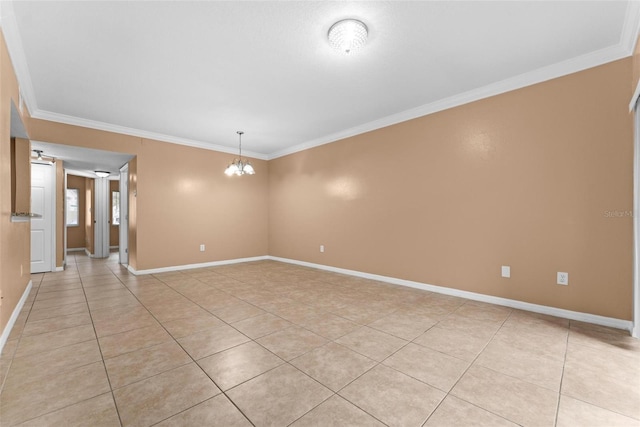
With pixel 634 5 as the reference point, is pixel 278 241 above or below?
below

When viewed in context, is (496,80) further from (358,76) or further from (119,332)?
(119,332)

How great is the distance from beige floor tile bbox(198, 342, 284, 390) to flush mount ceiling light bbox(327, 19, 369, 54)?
2.65m

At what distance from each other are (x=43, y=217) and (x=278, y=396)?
593 cm

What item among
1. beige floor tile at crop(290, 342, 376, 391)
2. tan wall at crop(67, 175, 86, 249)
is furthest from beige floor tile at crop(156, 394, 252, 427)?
tan wall at crop(67, 175, 86, 249)

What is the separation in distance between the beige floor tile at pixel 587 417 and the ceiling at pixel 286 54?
2744 mm

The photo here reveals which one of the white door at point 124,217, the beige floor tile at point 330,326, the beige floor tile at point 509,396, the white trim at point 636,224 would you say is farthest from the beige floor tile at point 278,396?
the white door at point 124,217

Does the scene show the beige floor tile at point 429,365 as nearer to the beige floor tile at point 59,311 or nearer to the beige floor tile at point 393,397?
the beige floor tile at point 393,397

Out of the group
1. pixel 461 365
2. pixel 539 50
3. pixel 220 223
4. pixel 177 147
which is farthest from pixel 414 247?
pixel 177 147

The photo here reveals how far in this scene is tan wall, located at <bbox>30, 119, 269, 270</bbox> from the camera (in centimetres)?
486

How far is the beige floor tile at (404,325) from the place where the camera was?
8.32ft

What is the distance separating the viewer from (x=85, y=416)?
1.48 m

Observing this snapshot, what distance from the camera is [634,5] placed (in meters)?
2.10

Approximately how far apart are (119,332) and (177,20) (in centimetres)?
278

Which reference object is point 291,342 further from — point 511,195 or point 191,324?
point 511,195
